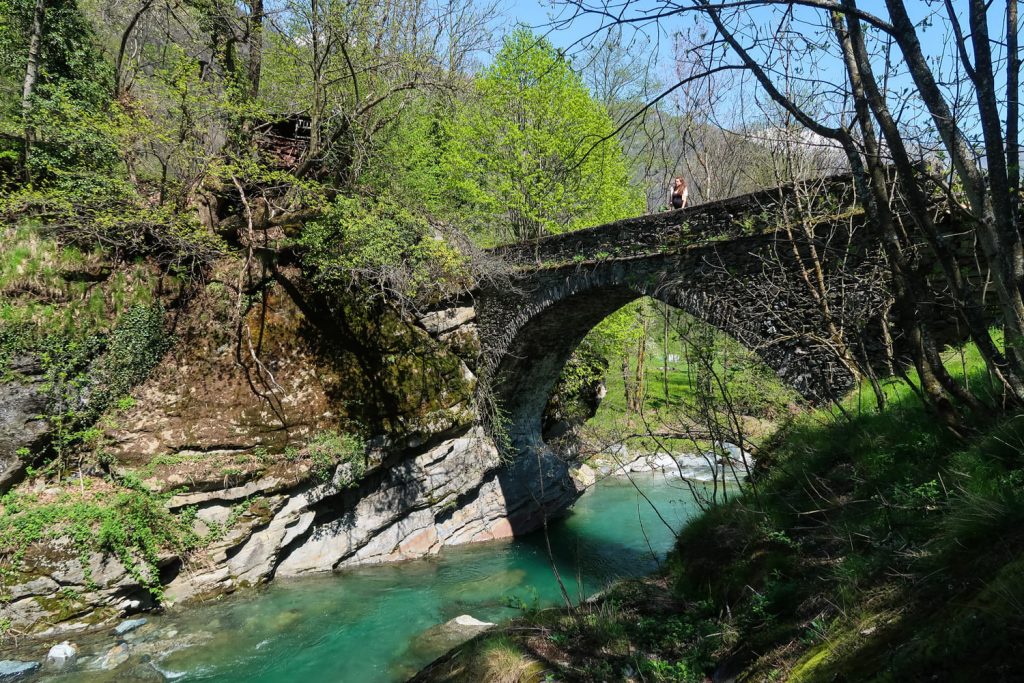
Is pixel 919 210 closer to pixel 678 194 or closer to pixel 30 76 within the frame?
pixel 678 194

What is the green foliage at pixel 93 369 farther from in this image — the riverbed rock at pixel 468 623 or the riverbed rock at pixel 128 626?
the riverbed rock at pixel 468 623

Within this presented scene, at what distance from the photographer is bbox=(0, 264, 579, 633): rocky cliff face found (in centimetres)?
682

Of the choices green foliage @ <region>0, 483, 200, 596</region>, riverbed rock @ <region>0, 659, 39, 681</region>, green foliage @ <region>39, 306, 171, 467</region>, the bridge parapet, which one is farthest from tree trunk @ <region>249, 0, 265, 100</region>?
riverbed rock @ <region>0, 659, 39, 681</region>

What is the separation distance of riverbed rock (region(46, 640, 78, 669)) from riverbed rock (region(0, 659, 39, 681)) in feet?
0.38

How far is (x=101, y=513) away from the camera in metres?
6.46

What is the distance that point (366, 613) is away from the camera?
7.21 m

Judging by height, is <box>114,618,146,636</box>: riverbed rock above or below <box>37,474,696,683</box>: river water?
above

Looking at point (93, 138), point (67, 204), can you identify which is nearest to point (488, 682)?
point (67, 204)

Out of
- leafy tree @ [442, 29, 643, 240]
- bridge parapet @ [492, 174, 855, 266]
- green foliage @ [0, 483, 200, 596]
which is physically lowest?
green foliage @ [0, 483, 200, 596]

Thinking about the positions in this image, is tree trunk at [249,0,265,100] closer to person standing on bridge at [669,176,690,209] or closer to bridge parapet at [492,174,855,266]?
bridge parapet at [492,174,855,266]

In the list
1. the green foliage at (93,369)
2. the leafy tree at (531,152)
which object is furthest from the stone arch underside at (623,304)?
the green foliage at (93,369)

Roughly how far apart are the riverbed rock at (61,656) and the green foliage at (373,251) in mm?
5464

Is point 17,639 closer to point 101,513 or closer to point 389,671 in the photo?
point 101,513

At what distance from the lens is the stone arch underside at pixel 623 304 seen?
6531mm
